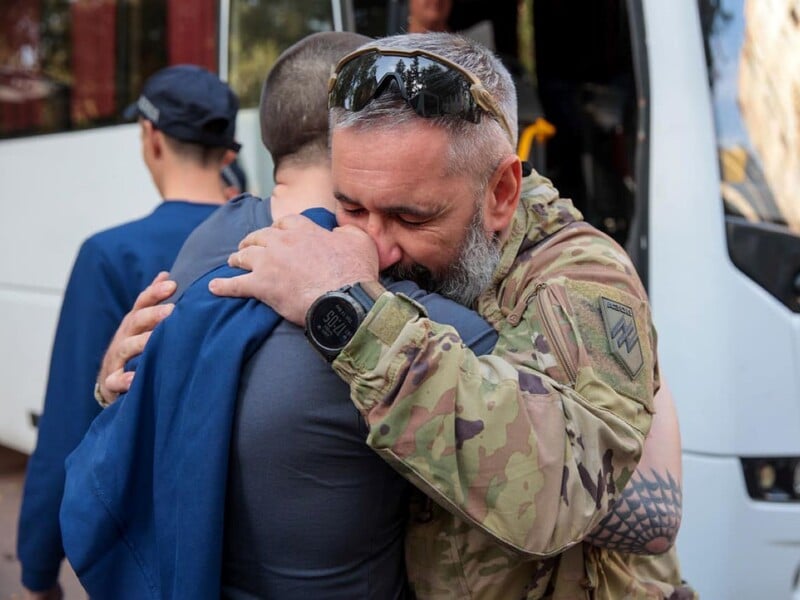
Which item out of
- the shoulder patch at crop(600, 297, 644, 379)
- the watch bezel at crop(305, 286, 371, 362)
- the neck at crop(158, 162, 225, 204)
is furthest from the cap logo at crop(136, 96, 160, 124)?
the shoulder patch at crop(600, 297, 644, 379)

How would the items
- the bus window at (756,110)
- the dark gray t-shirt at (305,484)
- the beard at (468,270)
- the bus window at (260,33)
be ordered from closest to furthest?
the dark gray t-shirt at (305,484) < the beard at (468,270) < the bus window at (756,110) < the bus window at (260,33)

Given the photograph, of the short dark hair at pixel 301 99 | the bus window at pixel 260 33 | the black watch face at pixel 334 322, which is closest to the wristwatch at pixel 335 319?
the black watch face at pixel 334 322

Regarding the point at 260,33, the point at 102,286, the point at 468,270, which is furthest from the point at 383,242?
the point at 260,33

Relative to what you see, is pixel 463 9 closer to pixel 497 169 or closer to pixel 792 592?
pixel 792 592

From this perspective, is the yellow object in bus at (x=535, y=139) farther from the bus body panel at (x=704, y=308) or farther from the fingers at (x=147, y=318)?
the fingers at (x=147, y=318)

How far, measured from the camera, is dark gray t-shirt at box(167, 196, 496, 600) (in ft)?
4.40

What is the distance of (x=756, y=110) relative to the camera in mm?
3088

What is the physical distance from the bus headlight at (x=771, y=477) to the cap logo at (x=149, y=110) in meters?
2.11

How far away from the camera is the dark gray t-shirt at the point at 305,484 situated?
1.34 m

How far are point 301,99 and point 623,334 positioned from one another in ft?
2.80

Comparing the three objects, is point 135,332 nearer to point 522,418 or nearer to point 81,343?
point 522,418

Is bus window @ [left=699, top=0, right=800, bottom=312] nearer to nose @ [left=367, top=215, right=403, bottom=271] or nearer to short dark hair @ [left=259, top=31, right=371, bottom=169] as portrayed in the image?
short dark hair @ [left=259, top=31, right=371, bottom=169]

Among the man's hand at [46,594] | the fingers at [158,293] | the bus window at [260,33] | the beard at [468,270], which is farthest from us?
the bus window at [260,33]

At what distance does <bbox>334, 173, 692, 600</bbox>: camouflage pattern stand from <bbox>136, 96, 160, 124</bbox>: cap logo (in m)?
1.64
